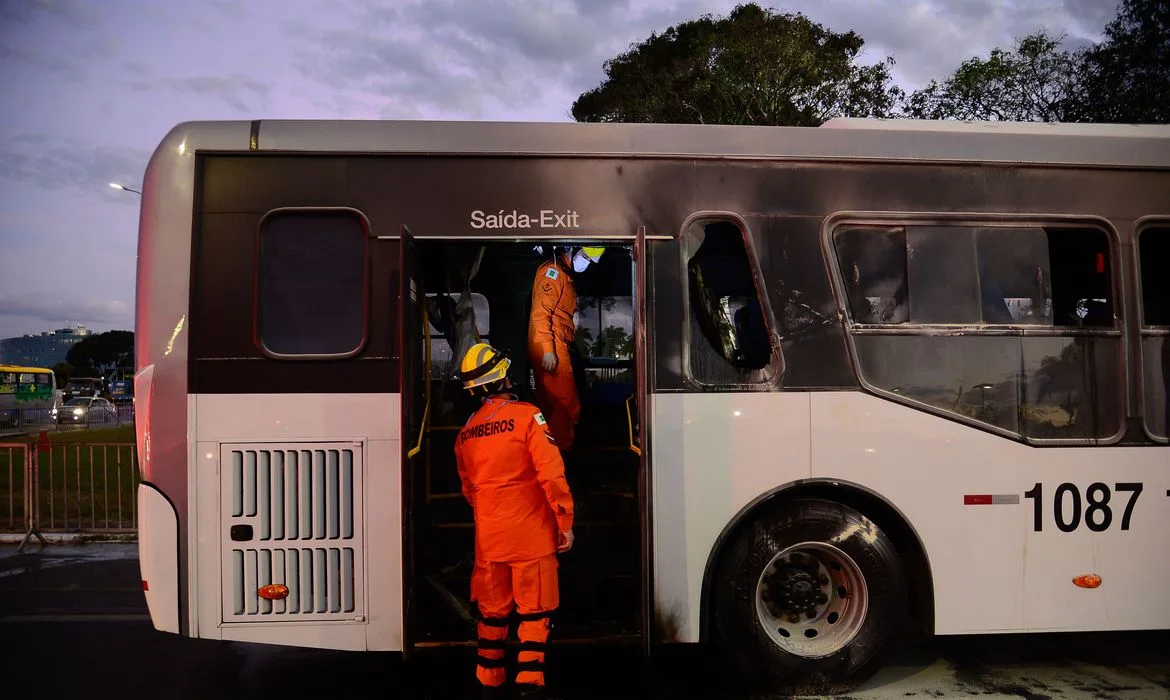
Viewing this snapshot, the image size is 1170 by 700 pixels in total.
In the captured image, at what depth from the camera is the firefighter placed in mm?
5402

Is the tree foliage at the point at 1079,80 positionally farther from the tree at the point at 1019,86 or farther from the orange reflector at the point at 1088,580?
the orange reflector at the point at 1088,580

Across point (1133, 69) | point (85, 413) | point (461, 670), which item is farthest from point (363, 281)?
point (85, 413)

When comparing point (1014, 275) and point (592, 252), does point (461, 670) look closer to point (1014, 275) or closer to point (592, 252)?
point (592, 252)

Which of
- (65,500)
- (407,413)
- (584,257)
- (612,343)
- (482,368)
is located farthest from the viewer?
(65,500)

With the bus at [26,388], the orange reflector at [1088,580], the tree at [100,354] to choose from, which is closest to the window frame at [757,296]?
the orange reflector at [1088,580]

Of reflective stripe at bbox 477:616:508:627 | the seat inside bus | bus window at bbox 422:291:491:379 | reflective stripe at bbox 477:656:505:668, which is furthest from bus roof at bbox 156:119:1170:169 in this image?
reflective stripe at bbox 477:656:505:668

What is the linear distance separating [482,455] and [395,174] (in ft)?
5.48

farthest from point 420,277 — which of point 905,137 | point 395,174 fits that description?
point 905,137

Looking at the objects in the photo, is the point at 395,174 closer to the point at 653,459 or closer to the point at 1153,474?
the point at 653,459

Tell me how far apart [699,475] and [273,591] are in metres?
2.42

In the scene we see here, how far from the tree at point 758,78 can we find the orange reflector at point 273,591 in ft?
45.1

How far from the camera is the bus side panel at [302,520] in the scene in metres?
4.04

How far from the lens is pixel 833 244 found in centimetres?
428

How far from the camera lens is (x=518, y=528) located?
12.8 ft
